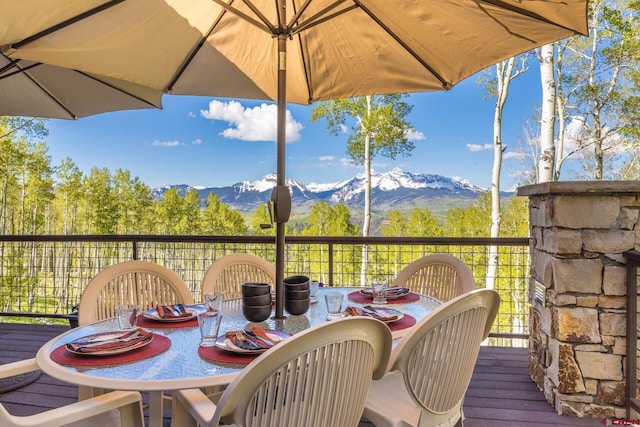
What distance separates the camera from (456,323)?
1.54 m

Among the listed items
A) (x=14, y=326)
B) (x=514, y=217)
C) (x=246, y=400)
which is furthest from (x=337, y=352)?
(x=514, y=217)

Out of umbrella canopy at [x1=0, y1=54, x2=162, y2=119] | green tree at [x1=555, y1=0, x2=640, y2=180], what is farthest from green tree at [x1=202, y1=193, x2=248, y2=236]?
umbrella canopy at [x1=0, y1=54, x2=162, y2=119]

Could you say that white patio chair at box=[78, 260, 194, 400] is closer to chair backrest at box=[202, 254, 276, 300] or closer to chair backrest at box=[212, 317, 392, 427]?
chair backrest at box=[202, 254, 276, 300]

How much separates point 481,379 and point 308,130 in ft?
113

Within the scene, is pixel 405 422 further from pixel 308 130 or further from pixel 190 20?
pixel 308 130

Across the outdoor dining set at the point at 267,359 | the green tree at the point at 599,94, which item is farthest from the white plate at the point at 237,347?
the green tree at the point at 599,94

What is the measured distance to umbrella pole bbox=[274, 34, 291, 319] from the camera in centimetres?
189

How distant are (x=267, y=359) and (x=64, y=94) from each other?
3.24 meters

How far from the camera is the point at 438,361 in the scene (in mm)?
1523

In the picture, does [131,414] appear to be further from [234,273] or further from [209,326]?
[234,273]

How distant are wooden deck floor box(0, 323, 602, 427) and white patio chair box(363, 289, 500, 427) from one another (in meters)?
0.97

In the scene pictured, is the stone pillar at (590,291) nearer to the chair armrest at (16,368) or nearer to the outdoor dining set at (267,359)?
the outdoor dining set at (267,359)

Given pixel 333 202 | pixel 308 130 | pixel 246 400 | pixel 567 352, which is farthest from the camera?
pixel 308 130

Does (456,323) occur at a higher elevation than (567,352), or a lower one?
higher
